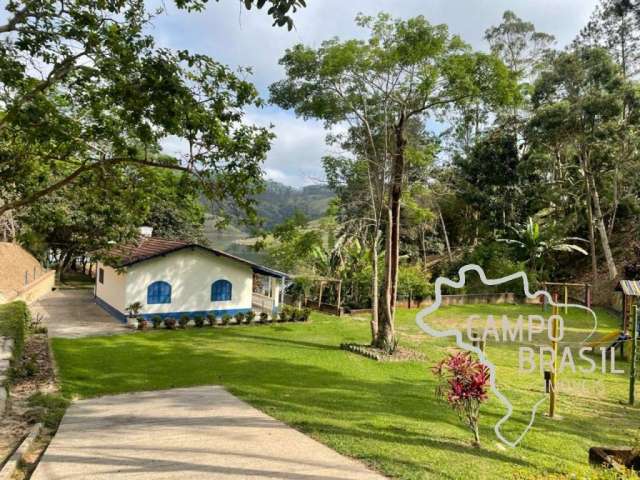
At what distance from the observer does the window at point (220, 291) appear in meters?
21.7

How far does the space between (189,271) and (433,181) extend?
65.7 feet

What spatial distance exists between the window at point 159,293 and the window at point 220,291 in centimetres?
193

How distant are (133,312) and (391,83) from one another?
42.1ft

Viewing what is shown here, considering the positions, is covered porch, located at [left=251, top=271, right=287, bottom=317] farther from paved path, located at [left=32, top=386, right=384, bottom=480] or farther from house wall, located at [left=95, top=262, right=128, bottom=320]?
paved path, located at [left=32, top=386, right=384, bottom=480]

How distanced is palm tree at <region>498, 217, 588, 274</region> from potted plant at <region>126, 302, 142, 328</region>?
2054cm

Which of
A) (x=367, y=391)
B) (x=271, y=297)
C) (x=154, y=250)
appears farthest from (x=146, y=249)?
(x=367, y=391)

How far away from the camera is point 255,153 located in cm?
764

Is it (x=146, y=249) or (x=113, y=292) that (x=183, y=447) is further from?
(x=113, y=292)

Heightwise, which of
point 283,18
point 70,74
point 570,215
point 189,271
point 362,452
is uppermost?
point 570,215

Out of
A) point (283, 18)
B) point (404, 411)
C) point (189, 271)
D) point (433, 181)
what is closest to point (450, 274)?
point (433, 181)

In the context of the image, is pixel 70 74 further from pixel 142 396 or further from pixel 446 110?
pixel 446 110

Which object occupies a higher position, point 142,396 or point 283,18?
point 283,18

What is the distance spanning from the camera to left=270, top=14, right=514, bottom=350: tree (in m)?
14.0

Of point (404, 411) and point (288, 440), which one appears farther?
point (404, 411)
